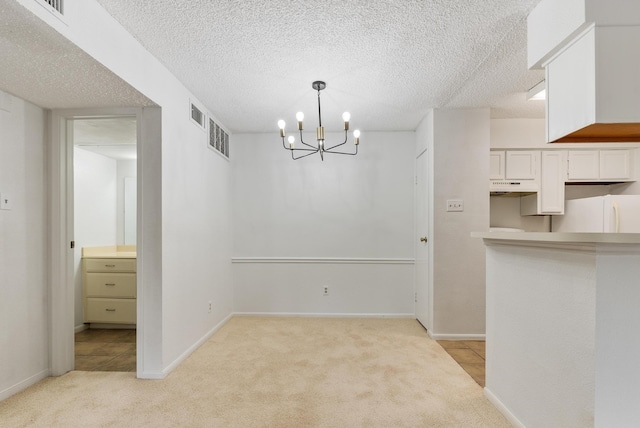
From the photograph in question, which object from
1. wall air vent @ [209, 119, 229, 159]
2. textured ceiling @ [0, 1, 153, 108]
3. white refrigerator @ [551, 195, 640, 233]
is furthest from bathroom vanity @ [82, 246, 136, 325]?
white refrigerator @ [551, 195, 640, 233]

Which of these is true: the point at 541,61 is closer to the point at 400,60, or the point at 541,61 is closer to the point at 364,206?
the point at 400,60

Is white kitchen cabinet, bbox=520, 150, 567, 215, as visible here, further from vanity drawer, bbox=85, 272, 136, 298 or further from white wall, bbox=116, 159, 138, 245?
white wall, bbox=116, 159, 138, 245

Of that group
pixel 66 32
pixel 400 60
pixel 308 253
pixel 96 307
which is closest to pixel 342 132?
pixel 308 253

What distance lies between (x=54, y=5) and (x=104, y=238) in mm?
3591

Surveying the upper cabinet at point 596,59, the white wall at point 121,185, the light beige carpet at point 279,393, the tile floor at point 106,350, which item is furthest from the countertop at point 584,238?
the white wall at point 121,185

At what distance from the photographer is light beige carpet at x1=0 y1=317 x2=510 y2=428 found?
2.10 metres

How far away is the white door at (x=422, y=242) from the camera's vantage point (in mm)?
3924

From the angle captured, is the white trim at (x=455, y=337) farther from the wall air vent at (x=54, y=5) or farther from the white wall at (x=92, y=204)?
the white wall at (x=92, y=204)

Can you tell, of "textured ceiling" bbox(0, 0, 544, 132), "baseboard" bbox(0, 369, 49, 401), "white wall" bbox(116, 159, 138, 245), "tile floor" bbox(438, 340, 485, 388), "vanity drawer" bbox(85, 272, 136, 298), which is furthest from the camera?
"white wall" bbox(116, 159, 138, 245)

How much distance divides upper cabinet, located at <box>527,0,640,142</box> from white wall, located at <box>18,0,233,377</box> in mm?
2474

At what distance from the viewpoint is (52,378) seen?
271 cm

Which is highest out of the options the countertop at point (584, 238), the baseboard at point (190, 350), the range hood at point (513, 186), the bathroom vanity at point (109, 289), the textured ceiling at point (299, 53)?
the textured ceiling at point (299, 53)

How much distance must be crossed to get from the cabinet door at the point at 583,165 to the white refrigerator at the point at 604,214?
0.96ft

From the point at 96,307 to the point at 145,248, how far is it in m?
2.07
